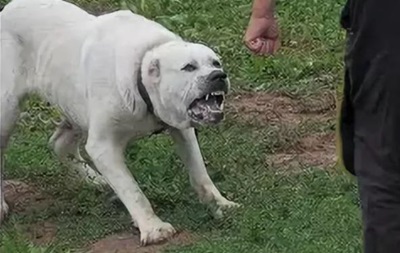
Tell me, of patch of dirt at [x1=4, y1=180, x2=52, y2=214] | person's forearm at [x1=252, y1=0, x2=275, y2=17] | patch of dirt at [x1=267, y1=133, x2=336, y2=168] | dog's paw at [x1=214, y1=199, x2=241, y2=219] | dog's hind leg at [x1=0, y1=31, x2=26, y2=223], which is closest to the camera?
person's forearm at [x1=252, y1=0, x2=275, y2=17]

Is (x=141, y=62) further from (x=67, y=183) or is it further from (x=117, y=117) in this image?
(x=67, y=183)

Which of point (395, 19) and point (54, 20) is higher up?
point (395, 19)

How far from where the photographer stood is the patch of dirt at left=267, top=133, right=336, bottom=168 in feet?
23.1

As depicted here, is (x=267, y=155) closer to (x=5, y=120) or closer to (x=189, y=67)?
(x=5, y=120)

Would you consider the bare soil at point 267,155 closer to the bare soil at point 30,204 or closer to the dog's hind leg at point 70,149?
the bare soil at point 30,204

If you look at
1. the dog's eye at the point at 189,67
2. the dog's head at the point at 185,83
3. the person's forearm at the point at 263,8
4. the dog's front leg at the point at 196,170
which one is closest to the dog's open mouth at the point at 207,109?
the dog's head at the point at 185,83

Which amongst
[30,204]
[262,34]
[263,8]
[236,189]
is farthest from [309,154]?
[263,8]

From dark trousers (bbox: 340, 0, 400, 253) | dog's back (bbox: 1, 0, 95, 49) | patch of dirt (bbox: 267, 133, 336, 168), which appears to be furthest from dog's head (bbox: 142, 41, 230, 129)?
dark trousers (bbox: 340, 0, 400, 253)

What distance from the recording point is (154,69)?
18.4ft

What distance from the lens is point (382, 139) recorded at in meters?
2.91

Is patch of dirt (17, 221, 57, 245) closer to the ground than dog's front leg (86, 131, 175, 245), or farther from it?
closer to the ground

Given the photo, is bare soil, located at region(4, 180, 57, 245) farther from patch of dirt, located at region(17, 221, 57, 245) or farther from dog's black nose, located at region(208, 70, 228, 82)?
dog's black nose, located at region(208, 70, 228, 82)

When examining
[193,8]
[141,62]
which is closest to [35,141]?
[141,62]

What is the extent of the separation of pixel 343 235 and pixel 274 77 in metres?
3.62
